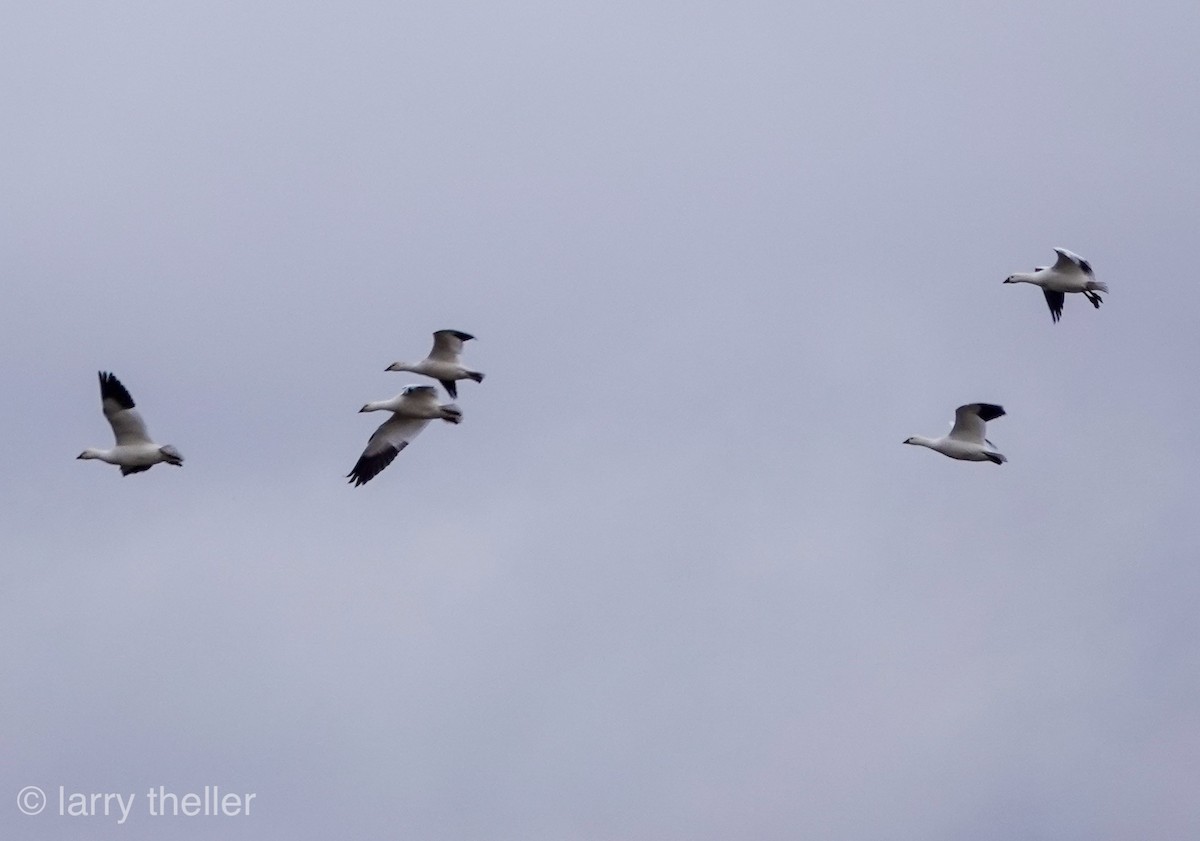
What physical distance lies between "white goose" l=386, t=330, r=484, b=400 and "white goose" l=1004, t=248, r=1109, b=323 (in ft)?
26.6

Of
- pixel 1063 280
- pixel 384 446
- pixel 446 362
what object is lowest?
pixel 384 446

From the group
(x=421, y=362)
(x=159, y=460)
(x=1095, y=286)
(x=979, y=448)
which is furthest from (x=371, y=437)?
(x=1095, y=286)

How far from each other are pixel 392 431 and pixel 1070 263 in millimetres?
9583

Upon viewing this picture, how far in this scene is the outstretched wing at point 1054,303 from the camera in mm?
30344

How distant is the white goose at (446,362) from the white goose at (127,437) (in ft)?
11.3

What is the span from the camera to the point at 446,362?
27641 millimetres

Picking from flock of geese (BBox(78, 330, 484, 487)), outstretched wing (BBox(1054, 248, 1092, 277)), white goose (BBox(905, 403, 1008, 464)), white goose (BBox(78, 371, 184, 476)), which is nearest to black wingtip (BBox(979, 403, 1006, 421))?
white goose (BBox(905, 403, 1008, 464))

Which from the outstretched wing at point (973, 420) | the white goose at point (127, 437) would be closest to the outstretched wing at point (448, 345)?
the white goose at point (127, 437)

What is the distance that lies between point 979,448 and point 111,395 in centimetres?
1148

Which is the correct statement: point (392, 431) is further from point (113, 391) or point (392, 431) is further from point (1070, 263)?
point (1070, 263)

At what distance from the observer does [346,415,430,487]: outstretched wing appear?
1134 inches

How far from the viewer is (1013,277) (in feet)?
99.8

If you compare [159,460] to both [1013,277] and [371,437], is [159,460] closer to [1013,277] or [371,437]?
[371,437]

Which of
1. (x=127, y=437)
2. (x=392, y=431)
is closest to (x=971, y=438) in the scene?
(x=392, y=431)
